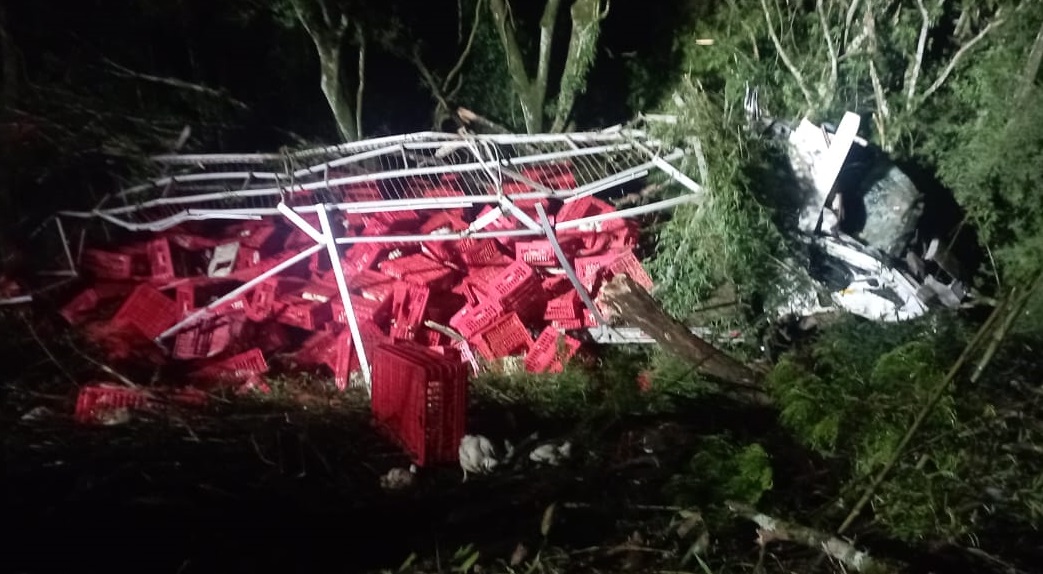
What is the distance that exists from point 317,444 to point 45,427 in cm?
187

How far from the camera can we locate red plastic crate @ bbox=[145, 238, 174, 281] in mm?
5918

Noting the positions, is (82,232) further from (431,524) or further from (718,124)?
(718,124)

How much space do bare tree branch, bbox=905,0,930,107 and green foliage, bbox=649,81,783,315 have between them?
204cm

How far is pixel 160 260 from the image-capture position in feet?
19.6

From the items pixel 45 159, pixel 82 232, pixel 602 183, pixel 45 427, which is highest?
pixel 602 183

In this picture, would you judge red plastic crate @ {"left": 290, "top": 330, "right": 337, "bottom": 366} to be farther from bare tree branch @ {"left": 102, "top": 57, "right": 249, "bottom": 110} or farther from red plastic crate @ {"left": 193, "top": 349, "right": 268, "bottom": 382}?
bare tree branch @ {"left": 102, "top": 57, "right": 249, "bottom": 110}

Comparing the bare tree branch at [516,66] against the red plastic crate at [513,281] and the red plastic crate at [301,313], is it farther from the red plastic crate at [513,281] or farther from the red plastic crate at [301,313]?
the red plastic crate at [301,313]

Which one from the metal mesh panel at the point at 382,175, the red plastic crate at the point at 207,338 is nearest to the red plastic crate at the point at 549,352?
the metal mesh panel at the point at 382,175

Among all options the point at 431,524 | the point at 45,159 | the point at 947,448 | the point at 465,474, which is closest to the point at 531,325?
the point at 465,474

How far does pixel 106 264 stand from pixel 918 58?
22.4ft

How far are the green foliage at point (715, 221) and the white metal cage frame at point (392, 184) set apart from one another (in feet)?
0.50

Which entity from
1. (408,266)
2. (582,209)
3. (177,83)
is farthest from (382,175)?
(177,83)

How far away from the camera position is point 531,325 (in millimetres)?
5930

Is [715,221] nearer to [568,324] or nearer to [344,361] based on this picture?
[568,324]
